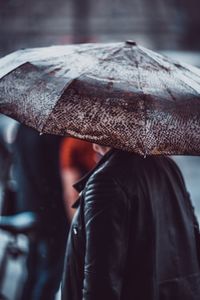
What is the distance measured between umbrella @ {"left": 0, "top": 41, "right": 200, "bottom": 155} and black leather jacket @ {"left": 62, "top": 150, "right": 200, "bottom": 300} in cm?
24

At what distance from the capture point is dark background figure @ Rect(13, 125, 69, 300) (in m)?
3.91

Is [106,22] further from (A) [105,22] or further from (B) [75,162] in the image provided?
(B) [75,162]

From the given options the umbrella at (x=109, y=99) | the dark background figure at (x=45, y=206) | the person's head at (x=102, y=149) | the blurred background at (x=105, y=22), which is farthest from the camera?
the blurred background at (x=105, y=22)

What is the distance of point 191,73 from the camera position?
2754mm

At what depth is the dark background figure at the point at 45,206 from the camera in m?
3.91

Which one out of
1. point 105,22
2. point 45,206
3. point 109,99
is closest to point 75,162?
point 45,206

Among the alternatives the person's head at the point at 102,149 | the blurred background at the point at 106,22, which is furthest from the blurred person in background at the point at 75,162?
the blurred background at the point at 106,22

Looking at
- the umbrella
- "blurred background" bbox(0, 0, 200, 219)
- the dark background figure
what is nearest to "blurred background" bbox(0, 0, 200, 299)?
"blurred background" bbox(0, 0, 200, 219)

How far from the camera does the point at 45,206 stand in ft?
13.0

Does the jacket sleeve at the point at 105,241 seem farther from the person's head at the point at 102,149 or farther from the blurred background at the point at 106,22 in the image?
the blurred background at the point at 106,22

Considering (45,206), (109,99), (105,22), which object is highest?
(109,99)

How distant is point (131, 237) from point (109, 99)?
0.56m

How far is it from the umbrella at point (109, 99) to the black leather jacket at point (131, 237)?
0.24 m

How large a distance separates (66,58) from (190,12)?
65.6 feet
